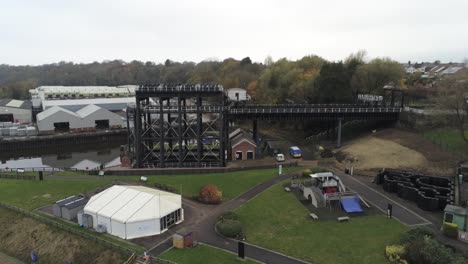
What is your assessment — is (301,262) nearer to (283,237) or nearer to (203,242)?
(283,237)

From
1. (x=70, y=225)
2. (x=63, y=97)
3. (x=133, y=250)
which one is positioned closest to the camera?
(x=133, y=250)

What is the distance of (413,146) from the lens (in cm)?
5572

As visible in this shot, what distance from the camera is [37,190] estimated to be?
4388 cm

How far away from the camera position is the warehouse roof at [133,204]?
32219mm

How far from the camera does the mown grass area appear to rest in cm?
5190

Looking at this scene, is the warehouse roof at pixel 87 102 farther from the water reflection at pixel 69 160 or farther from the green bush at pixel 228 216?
the green bush at pixel 228 216

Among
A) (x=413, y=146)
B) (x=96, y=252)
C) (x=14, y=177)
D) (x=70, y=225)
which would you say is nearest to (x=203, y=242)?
(x=96, y=252)

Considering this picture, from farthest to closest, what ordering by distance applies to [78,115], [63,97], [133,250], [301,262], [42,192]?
[63,97] → [78,115] → [42,192] → [133,250] → [301,262]

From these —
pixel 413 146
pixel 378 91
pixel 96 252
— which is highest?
pixel 378 91

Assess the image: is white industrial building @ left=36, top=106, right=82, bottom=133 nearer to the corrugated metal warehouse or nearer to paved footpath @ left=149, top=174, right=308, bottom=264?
the corrugated metal warehouse

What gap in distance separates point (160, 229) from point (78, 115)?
7566cm

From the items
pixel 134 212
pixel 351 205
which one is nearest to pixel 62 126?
pixel 134 212

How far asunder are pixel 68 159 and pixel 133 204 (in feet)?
177

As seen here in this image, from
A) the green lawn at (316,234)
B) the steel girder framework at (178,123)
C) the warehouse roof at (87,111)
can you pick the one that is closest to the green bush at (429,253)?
the green lawn at (316,234)
